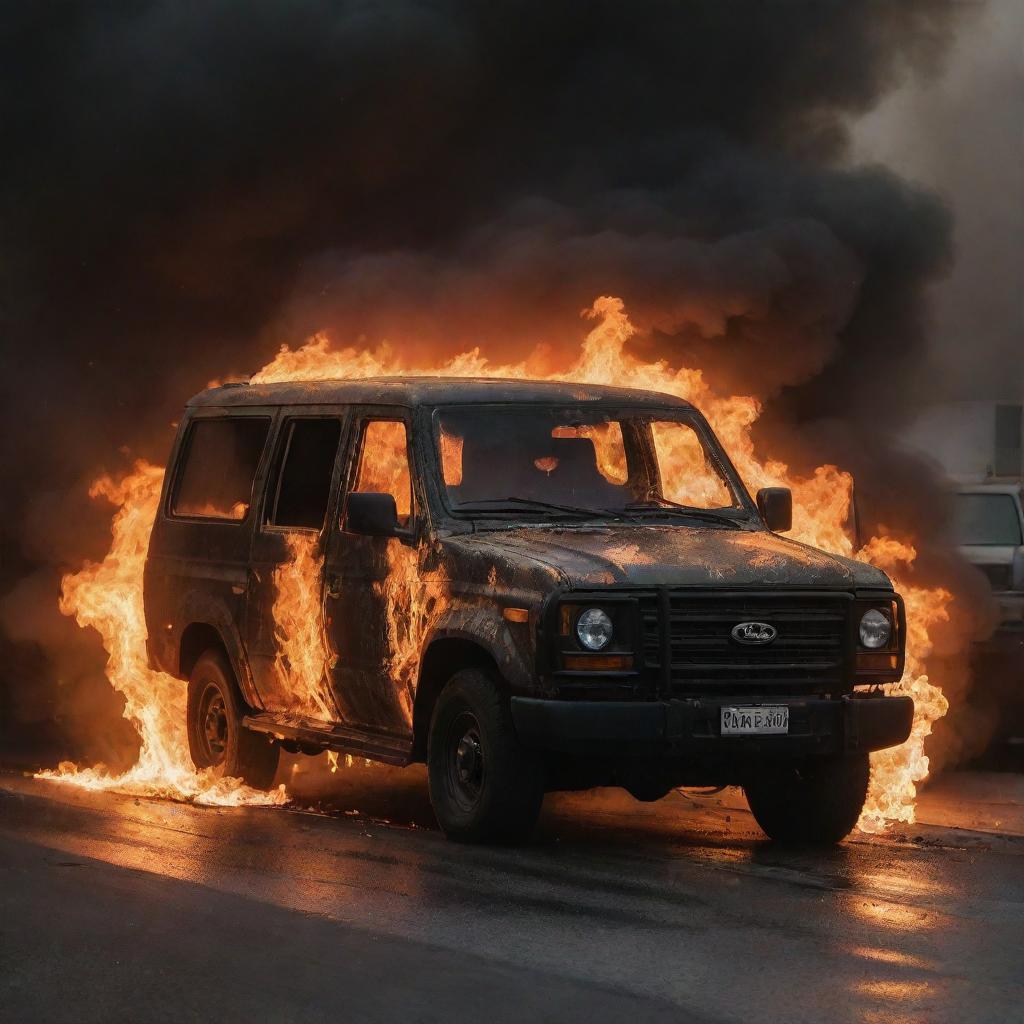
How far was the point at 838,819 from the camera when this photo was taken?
9.26m

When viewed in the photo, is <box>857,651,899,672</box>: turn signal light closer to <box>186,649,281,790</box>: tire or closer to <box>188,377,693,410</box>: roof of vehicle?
<box>188,377,693,410</box>: roof of vehicle

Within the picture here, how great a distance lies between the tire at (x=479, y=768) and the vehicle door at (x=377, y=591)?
0.31m

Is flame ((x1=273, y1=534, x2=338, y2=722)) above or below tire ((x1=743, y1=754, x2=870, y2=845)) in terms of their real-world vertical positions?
above

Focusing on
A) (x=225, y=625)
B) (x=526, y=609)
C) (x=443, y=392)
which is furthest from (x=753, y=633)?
(x=225, y=625)

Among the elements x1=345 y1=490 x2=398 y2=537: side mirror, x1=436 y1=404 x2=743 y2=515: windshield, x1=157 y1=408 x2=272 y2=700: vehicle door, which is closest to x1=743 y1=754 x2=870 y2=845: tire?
x1=436 y1=404 x2=743 y2=515: windshield

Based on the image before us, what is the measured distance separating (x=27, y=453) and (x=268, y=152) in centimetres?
334

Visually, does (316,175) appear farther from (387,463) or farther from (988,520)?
(387,463)

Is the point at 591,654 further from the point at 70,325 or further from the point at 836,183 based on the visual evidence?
the point at 70,325

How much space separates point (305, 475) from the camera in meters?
10.6

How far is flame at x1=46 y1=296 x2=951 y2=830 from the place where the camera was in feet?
34.3

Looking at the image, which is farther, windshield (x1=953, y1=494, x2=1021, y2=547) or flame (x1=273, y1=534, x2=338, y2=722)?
windshield (x1=953, y1=494, x2=1021, y2=547)

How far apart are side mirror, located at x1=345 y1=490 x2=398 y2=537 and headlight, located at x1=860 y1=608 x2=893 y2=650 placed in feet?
7.05

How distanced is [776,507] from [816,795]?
1.46 metres

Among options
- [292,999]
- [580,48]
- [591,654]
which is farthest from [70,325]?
[292,999]
